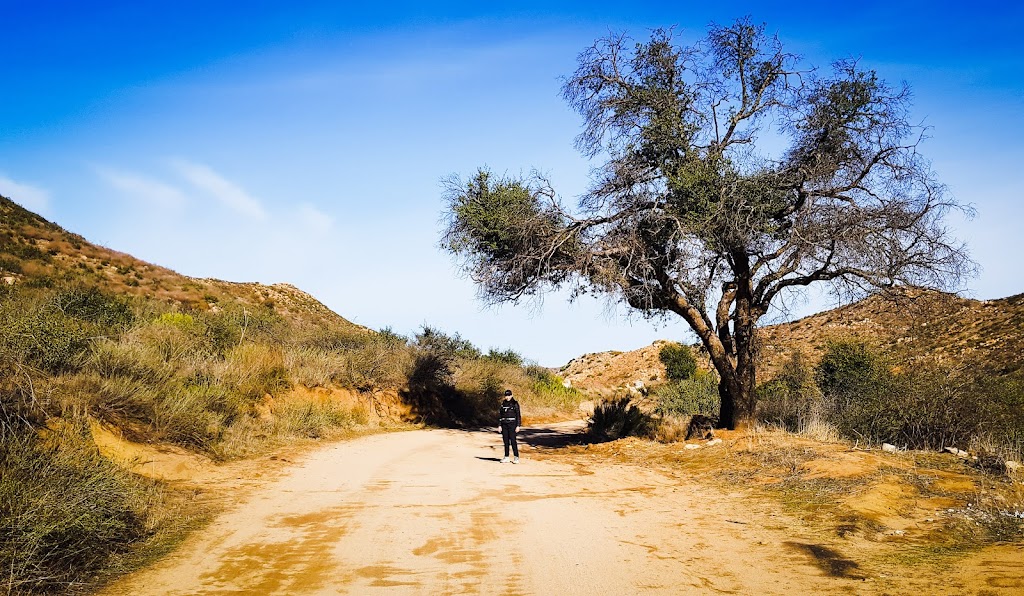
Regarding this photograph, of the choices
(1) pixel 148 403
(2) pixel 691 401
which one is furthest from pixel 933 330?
(1) pixel 148 403

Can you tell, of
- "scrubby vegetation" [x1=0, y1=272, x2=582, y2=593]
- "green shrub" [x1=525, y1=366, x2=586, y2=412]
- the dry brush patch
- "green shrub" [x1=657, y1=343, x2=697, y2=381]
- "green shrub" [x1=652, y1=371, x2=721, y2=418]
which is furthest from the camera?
"green shrub" [x1=657, y1=343, x2=697, y2=381]

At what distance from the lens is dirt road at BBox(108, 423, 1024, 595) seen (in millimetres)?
5137

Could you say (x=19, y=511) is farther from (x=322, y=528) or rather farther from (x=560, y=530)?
(x=560, y=530)

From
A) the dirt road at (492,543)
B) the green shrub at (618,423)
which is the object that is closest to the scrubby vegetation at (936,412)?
the green shrub at (618,423)

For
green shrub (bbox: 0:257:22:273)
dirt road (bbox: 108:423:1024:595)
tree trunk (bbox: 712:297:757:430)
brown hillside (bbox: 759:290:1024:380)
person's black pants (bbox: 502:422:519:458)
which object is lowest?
dirt road (bbox: 108:423:1024:595)

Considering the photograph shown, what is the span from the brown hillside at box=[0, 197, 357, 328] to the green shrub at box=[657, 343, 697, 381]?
2636cm

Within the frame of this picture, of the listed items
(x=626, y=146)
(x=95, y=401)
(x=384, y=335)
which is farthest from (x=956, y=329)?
(x=95, y=401)

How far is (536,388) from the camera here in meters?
34.7

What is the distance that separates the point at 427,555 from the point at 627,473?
7158mm

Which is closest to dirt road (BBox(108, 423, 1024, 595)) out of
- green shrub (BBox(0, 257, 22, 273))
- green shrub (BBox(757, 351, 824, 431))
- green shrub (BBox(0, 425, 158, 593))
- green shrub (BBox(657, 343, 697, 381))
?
green shrub (BBox(0, 425, 158, 593))

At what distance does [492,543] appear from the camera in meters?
6.39

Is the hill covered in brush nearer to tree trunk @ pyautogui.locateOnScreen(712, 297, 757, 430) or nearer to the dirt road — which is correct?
the dirt road

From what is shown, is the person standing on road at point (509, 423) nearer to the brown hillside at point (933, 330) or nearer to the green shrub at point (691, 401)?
the brown hillside at point (933, 330)

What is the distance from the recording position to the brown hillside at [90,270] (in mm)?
38000
